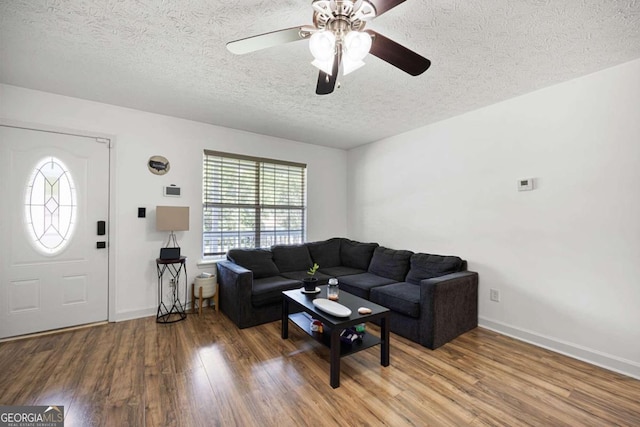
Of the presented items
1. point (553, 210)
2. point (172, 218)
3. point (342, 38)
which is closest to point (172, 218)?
point (172, 218)

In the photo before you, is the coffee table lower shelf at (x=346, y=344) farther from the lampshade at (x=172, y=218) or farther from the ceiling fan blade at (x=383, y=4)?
the ceiling fan blade at (x=383, y=4)

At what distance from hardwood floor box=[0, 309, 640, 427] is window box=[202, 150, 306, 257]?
5.27ft

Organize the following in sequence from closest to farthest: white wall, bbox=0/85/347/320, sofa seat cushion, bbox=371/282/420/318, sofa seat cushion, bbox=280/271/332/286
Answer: sofa seat cushion, bbox=371/282/420/318
white wall, bbox=0/85/347/320
sofa seat cushion, bbox=280/271/332/286

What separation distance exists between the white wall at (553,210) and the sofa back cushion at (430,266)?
0.24 meters

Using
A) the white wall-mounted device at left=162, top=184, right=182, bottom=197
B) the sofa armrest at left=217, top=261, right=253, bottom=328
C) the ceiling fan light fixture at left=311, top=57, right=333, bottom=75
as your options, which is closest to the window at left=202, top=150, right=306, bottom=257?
the white wall-mounted device at left=162, top=184, right=182, bottom=197

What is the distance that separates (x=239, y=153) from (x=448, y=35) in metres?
3.09

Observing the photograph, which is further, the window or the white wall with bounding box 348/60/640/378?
the window

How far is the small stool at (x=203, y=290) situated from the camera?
11.7 ft

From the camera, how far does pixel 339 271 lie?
420cm

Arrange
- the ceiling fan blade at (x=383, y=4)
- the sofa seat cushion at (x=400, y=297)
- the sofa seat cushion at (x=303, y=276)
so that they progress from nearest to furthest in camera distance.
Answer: the ceiling fan blade at (x=383, y=4)
the sofa seat cushion at (x=400, y=297)
the sofa seat cushion at (x=303, y=276)

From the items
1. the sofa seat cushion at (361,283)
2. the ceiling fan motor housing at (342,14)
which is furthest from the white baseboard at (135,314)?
the ceiling fan motor housing at (342,14)

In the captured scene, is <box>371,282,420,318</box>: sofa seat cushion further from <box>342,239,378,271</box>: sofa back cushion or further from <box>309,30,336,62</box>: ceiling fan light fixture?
<box>309,30,336,62</box>: ceiling fan light fixture

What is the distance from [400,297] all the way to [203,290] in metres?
2.49

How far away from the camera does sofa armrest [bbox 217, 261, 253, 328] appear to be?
3.12 meters
